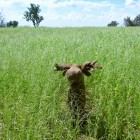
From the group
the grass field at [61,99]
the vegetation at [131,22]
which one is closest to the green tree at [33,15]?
the vegetation at [131,22]

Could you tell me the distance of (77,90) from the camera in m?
2.94

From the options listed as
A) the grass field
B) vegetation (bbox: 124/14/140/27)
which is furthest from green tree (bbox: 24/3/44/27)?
the grass field

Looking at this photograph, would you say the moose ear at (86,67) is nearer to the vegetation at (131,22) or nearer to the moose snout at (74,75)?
the moose snout at (74,75)

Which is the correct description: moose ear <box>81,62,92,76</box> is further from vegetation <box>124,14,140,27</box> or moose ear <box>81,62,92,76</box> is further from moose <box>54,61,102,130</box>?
vegetation <box>124,14,140,27</box>

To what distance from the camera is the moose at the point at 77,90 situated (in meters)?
2.80

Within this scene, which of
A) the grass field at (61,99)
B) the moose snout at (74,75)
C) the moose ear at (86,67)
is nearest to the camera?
the grass field at (61,99)

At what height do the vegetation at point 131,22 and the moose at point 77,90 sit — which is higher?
the vegetation at point 131,22

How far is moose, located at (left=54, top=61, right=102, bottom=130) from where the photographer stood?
2.80 m

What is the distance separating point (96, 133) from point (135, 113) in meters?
0.42

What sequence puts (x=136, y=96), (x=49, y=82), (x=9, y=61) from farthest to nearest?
(x=9, y=61) < (x=49, y=82) < (x=136, y=96)

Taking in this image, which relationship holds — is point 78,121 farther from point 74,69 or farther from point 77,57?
point 77,57

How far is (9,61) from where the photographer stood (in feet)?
13.2

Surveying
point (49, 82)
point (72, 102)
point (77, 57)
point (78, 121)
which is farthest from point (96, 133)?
point (77, 57)

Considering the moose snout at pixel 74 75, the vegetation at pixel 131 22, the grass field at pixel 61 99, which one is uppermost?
the vegetation at pixel 131 22
